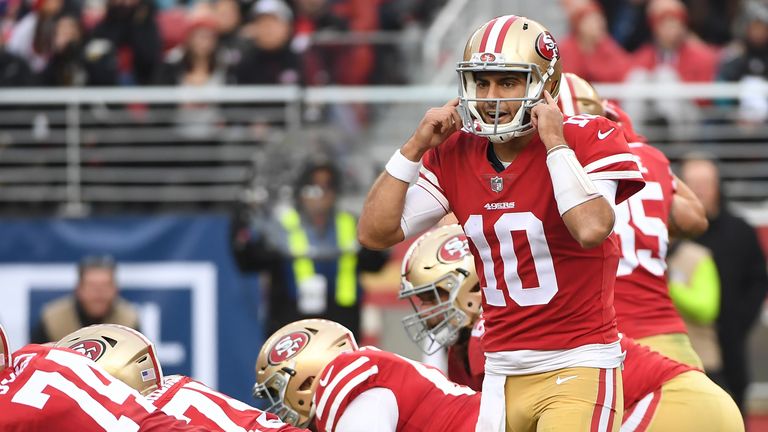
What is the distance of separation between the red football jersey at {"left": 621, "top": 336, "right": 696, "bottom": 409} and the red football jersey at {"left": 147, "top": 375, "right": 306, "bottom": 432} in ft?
4.22

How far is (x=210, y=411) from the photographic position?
5242 mm

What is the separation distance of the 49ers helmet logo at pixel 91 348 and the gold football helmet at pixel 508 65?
1.71 m

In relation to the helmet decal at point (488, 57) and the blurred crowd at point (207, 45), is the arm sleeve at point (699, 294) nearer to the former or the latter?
the blurred crowd at point (207, 45)

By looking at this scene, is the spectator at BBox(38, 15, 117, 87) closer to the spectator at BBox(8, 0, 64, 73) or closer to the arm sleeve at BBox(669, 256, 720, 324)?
the spectator at BBox(8, 0, 64, 73)

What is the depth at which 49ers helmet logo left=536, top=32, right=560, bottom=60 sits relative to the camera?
16.0 feet

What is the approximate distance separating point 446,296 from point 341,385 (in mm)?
794

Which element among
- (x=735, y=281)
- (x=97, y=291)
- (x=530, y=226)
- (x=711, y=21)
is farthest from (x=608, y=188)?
(x=711, y=21)

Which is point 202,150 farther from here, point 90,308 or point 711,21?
point 711,21

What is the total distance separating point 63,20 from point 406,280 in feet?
20.6

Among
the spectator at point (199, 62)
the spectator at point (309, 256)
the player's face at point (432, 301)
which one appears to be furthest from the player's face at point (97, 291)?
the player's face at point (432, 301)

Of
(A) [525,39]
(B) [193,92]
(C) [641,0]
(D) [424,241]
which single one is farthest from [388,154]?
(A) [525,39]

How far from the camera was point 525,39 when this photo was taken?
16.0 feet

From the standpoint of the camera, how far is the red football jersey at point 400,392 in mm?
5145

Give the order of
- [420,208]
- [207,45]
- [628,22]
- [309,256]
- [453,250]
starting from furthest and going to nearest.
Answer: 1. [628,22]
2. [207,45]
3. [309,256]
4. [453,250]
5. [420,208]
